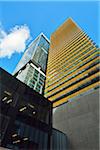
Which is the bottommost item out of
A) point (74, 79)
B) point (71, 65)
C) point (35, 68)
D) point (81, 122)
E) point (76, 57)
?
point (81, 122)

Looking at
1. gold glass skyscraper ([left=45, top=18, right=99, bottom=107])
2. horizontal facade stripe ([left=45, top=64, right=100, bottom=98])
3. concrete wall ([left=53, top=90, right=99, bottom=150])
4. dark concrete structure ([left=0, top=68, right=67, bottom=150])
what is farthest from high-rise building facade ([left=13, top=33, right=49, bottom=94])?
dark concrete structure ([left=0, top=68, right=67, bottom=150])

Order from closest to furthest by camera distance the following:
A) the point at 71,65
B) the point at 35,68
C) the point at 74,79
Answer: the point at 74,79 < the point at 71,65 < the point at 35,68

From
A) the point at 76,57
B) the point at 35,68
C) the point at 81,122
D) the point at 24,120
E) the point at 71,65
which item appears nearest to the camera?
the point at 24,120

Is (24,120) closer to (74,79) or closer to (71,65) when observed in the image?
(74,79)

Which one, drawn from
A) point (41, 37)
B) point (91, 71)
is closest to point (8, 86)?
point (91, 71)

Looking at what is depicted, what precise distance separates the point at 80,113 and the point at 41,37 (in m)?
91.0

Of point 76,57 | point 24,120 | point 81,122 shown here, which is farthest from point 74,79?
point 24,120

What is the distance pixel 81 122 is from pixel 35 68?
206 feet

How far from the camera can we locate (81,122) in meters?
17.2

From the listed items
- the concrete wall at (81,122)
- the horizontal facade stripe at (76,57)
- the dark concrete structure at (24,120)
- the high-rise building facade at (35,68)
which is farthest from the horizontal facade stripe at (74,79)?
the dark concrete structure at (24,120)

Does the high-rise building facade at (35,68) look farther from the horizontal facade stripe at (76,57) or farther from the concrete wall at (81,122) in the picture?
the concrete wall at (81,122)

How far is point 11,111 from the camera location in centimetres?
1220

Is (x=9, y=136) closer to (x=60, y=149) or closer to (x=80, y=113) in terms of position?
(x=60, y=149)

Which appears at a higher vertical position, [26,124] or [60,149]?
[26,124]
